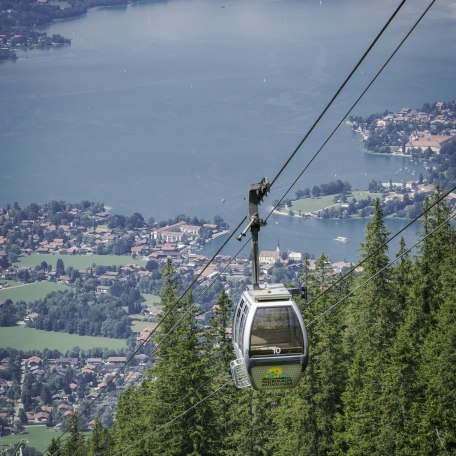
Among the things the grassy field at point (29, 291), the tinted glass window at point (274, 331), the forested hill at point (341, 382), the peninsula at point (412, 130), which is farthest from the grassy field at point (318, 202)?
the tinted glass window at point (274, 331)

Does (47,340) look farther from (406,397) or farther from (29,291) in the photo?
(406,397)

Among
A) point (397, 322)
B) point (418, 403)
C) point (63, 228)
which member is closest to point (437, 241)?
point (397, 322)

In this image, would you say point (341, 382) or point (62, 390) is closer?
point (341, 382)

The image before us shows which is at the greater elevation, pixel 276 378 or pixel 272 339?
pixel 272 339

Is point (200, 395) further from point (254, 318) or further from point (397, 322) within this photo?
point (254, 318)

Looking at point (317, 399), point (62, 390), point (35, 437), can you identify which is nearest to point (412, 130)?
point (62, 390)

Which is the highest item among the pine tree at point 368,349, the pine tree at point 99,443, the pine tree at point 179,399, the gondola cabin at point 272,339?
the gondola cabin at point 272,339

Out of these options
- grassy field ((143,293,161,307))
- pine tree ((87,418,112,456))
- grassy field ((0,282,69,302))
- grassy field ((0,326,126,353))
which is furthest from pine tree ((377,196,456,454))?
grassy field ((0,282,69,302))

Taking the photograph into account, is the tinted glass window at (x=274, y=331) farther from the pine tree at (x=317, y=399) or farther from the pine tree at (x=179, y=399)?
the pine tree at (x=179, y=399)
